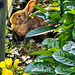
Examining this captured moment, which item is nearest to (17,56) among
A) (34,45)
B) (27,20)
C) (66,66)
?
(34,45)

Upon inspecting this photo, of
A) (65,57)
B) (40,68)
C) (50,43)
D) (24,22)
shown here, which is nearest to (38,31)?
(50,43)

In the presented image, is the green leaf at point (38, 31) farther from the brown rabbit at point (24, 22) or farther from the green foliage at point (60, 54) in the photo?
the brown rabbit at point (24, 22)

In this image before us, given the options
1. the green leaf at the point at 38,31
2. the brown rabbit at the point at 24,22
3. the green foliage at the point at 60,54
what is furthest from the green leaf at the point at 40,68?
the brown rabbit at the point at 24,22

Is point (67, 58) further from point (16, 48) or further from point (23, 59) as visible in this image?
point (16, 48)

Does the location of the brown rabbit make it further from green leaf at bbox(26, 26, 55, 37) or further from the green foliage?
the green foliage

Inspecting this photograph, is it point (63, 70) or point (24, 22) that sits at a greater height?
point (24, 22)

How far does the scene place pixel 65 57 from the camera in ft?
3.88

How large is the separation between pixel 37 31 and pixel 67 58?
67 cm

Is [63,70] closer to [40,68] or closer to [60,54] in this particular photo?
[60,54]

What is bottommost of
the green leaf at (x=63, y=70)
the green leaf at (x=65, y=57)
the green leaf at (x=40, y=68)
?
the green leaf at (x=40, y=68)

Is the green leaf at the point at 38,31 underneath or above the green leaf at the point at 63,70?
above

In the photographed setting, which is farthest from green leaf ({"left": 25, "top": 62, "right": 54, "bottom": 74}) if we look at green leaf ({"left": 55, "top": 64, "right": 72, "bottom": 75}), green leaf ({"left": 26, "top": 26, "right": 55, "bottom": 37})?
green leaf ({"left": 26, "top": 26, "right": 55, "bottom": 37})

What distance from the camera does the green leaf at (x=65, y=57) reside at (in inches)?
45.5

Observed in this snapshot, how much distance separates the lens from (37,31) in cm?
175
